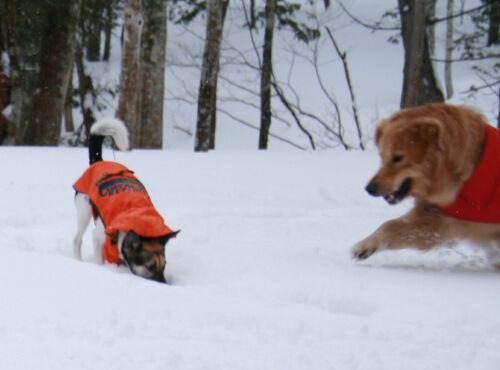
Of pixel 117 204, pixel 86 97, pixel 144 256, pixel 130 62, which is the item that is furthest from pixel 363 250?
pixel 86 97

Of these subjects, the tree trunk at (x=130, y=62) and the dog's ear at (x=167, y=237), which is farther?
the tree trunk at (x=130, y=62)

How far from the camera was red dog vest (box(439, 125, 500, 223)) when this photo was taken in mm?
3896

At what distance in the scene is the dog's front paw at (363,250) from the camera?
4.28 meters

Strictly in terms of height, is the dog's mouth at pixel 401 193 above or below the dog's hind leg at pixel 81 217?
above

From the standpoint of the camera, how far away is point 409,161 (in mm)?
3939

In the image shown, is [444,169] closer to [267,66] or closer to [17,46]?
[267,66]

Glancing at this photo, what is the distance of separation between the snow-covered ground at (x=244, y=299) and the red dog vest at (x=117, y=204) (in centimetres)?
32

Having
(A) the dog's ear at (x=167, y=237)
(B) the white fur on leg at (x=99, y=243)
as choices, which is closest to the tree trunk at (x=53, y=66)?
(B) the white fur on leg at (x=99, y=243)

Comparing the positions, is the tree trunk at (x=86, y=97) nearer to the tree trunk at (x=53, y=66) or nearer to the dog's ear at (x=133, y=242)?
the tree trunk at (x=53, y=66)

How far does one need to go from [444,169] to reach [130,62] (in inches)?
301

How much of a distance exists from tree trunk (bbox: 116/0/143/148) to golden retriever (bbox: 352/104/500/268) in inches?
281

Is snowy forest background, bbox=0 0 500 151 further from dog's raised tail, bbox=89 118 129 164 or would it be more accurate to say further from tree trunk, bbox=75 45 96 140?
dog's raised tail, bbox=89 118 129 164

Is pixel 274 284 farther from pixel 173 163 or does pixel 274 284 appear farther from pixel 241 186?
pixel 173 163

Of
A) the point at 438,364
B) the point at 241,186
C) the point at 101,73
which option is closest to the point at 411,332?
the point at 438,364
